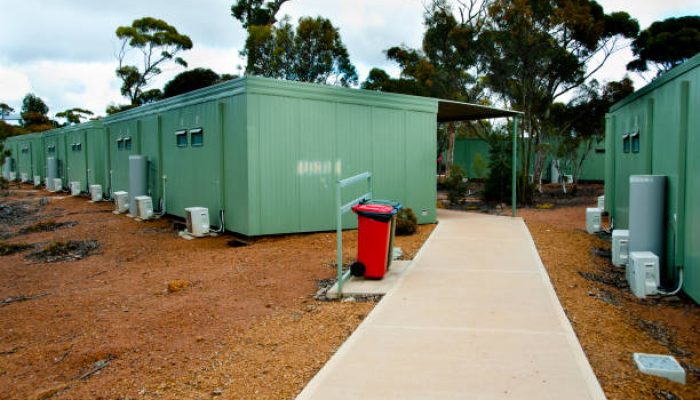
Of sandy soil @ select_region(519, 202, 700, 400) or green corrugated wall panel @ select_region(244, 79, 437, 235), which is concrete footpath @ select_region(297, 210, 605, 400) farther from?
green corrugated wall panel @ select_region(244, 79, 437, 235)

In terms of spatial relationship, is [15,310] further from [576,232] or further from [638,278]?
[576,232]

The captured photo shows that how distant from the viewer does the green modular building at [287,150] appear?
10.2 metres

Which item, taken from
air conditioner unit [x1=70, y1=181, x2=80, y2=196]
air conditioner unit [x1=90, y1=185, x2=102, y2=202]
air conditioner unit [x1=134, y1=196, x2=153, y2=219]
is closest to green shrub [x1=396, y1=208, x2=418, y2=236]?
air conditioner unit [x1=134, y1=196, x2=153, y2=219]

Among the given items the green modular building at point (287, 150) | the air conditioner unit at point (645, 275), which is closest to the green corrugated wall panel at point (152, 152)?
the green modular building at point (287, 150)

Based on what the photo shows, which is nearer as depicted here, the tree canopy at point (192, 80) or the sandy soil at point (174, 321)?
the sandy soil at point (174, 321)

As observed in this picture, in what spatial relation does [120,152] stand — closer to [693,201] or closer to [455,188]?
[455,188]

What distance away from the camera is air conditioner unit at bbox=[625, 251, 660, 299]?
6398mm

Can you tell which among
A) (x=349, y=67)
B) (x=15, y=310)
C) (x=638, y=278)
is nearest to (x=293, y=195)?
(x=15, y=310)

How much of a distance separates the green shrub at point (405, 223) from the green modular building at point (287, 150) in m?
0.98

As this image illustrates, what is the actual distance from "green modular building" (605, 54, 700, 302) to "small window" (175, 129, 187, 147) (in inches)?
356

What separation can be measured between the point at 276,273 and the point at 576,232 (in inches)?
265

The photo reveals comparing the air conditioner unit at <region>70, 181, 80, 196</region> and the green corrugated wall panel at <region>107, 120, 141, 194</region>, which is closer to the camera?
the green corrugated wall panel at <region>107, 120, 141, 194</region>

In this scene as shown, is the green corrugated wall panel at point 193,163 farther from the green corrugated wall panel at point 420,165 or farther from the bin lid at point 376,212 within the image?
the bin lid at point 376,212

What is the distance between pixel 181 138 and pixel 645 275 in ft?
32.7
